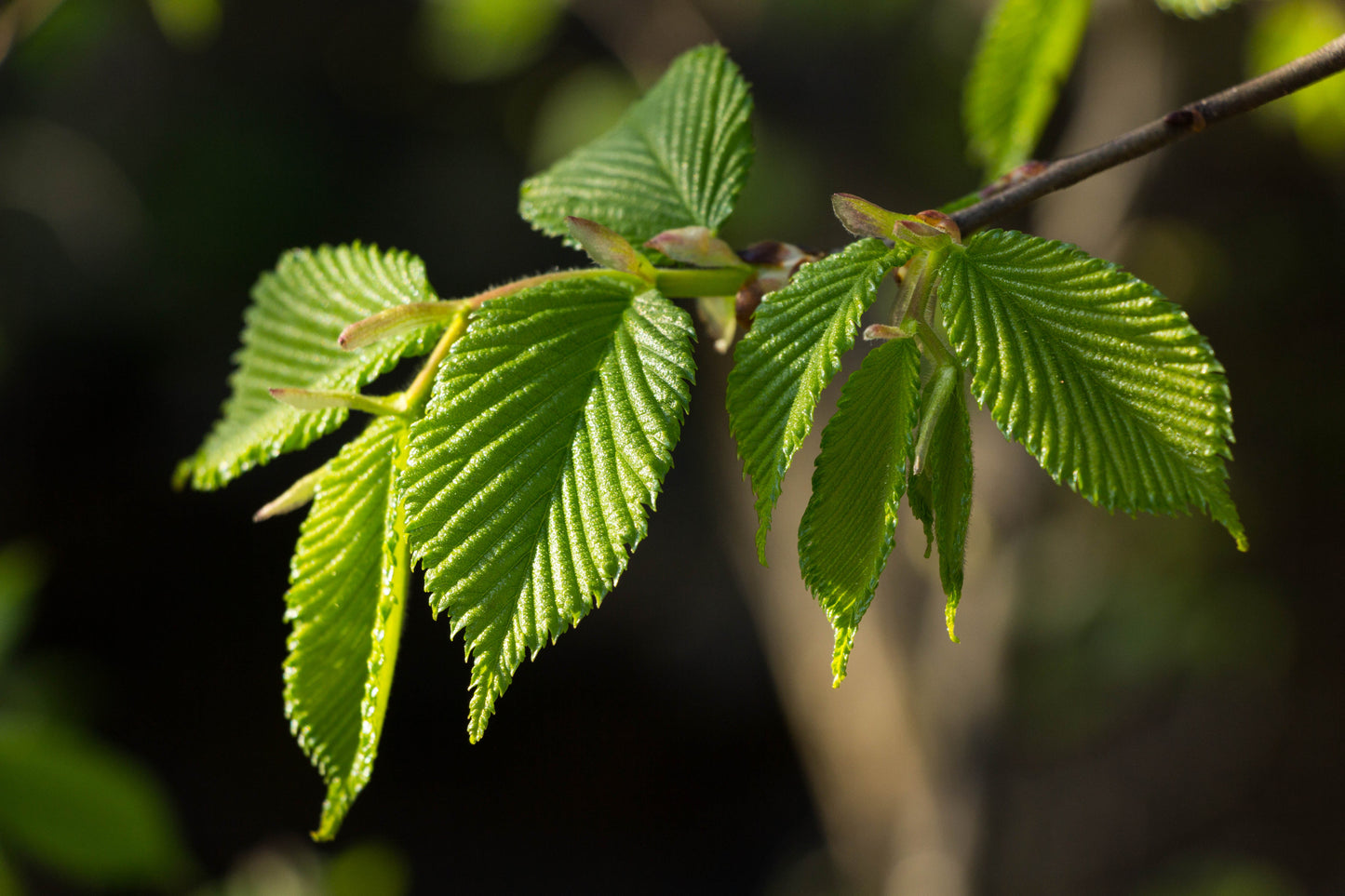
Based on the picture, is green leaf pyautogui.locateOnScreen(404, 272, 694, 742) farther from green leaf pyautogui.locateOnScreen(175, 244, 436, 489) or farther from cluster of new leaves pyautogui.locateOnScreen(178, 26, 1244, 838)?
green leaf pyautogui.locateOnScreen(175, 244, 436, 489)

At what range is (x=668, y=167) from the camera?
735 millimetres

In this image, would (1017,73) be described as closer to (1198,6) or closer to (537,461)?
(1198,6)

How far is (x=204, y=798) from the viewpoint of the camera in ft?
14.3

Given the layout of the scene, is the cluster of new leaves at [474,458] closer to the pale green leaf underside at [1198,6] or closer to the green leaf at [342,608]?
the green leaf at [342,608]

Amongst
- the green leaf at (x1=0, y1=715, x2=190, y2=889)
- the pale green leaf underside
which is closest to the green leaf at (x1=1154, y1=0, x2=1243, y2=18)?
the pale green leaf underside

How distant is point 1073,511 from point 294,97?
13.7 feet

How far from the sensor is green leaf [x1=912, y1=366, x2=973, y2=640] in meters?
0.46

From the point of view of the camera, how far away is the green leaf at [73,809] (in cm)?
110

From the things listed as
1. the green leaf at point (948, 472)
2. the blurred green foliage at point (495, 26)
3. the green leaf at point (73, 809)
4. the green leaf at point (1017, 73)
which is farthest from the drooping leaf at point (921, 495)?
the blurred green foliage at point (495, 26)

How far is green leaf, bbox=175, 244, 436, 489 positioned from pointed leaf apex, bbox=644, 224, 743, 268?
0.16 metres

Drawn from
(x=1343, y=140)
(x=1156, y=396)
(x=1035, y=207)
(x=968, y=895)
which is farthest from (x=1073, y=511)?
(x=1156, y=396)

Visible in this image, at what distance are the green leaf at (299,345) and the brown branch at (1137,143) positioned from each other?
35 centimetres

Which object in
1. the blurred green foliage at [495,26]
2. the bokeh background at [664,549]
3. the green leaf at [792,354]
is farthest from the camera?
the bokeh background at [664,549]

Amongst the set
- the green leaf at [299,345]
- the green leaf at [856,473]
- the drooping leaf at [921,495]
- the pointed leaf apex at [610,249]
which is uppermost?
the green leaf at [299,345]
